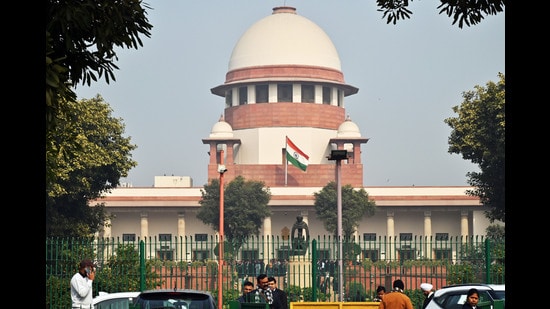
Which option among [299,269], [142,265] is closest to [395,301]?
[299,269]

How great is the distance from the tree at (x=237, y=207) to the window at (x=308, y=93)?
19.5 m

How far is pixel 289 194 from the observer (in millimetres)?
87750

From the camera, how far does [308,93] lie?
103 metres

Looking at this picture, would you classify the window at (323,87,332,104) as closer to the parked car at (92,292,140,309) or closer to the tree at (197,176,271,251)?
the tree at (197,176,271,251)

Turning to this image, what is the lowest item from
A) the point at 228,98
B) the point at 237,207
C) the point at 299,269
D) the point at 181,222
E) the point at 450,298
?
the point at 450,298

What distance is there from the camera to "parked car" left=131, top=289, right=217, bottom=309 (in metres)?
12.0

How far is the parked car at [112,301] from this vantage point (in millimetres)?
14593

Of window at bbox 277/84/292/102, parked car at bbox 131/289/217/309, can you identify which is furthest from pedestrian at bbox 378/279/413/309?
window at bbox 277/84/292/102

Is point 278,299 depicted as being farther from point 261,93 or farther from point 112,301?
point 261,93

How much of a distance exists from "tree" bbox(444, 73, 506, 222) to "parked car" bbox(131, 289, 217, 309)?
3785 cm

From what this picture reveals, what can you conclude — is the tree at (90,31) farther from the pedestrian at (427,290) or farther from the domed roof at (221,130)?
the domed roof at (221,130)

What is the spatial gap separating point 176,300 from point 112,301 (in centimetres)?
311
